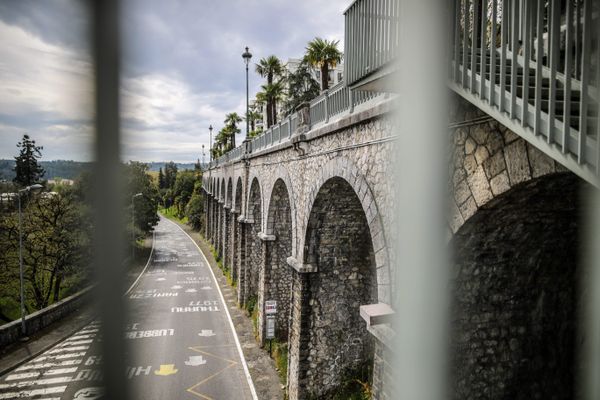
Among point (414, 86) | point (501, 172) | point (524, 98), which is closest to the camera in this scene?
point (414, 86)

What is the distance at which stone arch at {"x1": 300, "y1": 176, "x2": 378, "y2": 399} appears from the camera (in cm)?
942

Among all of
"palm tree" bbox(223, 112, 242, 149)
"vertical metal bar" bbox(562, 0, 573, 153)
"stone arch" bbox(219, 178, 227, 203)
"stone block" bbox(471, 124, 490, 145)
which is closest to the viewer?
"vertical metal bar" bbox(562, 0, 573, 153)

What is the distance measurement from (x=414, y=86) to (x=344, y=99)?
542 cm

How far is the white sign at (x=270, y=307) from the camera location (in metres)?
13.5

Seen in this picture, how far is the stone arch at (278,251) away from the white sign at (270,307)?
0.71 meters

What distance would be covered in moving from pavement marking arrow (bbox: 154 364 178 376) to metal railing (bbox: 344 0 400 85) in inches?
459

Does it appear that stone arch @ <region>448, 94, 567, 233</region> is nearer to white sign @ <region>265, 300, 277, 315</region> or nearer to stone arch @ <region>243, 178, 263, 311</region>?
white sign @ <region>265, 300, 277, 315</region>

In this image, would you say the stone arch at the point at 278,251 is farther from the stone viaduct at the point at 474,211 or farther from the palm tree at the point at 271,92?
the palm tree at the point at 271,92

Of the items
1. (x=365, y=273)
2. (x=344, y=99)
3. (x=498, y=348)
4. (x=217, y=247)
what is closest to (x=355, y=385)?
(x=365, y=273)

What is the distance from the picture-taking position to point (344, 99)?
754 cm

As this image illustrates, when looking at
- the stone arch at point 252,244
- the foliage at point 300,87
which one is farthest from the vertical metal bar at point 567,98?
the foliage at point 300,87

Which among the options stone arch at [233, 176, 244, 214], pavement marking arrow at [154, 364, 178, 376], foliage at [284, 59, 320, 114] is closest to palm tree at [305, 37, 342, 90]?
stone arch at [233, 176, 244, 214]

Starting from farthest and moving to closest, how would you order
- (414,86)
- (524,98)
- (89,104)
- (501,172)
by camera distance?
1. (501,172)
2. (524,98)
3. (414,86)
4. (89,104)

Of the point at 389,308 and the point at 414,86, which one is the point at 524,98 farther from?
the point at 389,308
